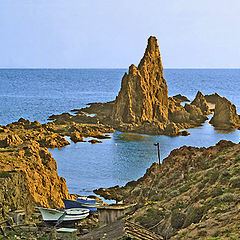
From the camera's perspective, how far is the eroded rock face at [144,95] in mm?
87812

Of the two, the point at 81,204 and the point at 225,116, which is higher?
the point at 81,204

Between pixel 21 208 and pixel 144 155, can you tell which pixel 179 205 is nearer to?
pixel 21 208

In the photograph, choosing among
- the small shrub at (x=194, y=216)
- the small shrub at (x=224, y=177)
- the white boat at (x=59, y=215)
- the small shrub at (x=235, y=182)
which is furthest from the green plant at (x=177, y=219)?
the white boat at (x=59, y=215)

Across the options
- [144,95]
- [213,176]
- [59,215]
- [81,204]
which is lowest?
[81,204]

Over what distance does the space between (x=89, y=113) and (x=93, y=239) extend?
8781 cm

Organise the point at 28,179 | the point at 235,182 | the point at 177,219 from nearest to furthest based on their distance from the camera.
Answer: the point at 177,219 < the point at 235,182 < the point at 28,179

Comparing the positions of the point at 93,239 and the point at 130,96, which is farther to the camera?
the point at 130,96

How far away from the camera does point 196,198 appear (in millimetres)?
20766

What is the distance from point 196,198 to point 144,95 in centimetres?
6889

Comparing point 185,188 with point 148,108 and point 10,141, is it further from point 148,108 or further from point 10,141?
point 148,108

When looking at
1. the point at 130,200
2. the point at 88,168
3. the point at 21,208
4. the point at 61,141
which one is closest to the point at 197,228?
the point at 21,208

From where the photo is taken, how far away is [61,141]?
6956cm

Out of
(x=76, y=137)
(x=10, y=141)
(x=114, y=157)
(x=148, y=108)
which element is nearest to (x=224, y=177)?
(x=10, y=141)

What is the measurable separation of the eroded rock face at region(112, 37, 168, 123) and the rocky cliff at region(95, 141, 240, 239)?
180ft
